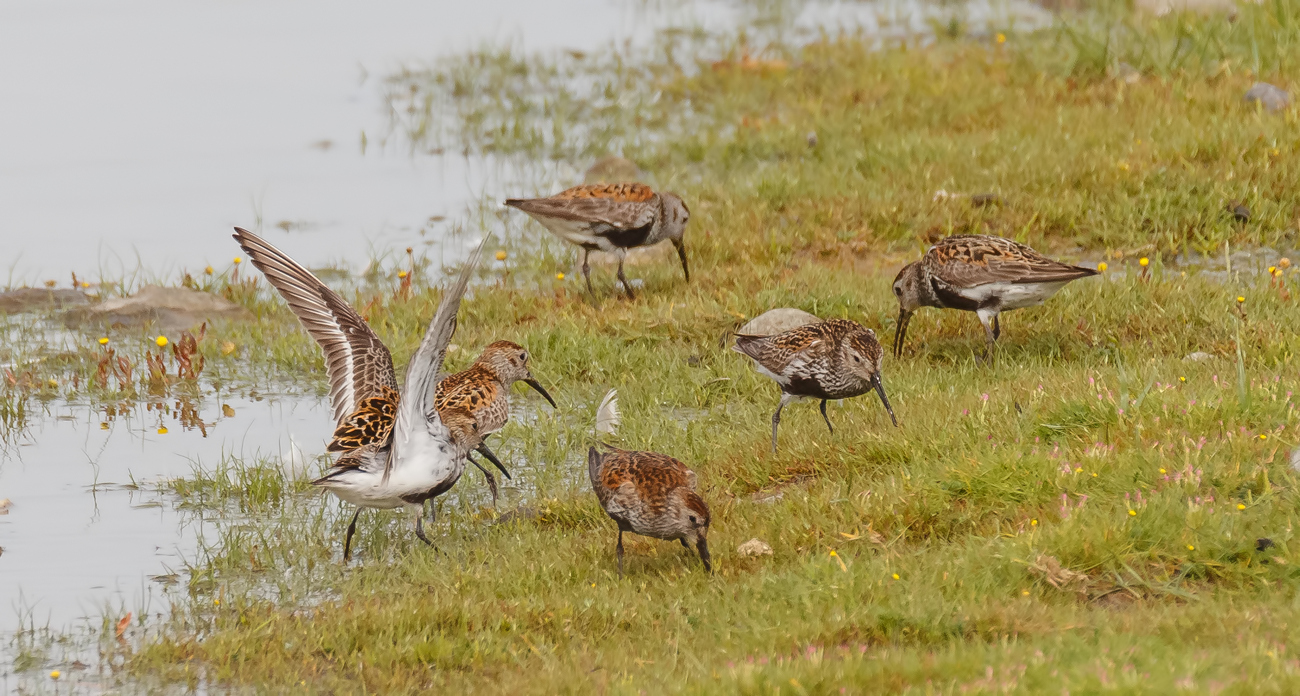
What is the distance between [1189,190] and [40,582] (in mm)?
10326

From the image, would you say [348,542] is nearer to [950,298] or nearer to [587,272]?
[950,298]

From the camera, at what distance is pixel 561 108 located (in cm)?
1858

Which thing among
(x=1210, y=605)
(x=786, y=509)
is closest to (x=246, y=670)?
(x=786, y=509)

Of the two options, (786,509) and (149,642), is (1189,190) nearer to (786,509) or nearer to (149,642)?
(786,509)

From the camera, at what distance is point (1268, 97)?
14797 mm

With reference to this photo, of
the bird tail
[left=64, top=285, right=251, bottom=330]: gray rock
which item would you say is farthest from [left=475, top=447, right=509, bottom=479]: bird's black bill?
[left=64, top=285, right=251, bottom=330]: gray rock

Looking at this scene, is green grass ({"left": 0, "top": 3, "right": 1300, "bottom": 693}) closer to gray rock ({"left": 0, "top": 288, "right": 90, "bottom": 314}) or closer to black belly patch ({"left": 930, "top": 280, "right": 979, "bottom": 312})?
black belly patch ({"left": 930, "top": 280, "right": 979, "bottom": 312})

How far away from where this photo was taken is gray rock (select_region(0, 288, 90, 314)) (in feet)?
42.3

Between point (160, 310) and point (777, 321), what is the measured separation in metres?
5.65

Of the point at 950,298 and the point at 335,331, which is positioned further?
the point at 950,298

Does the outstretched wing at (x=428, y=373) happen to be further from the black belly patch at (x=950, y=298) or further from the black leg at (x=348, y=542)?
the black belly patch at (x=950, y=298)

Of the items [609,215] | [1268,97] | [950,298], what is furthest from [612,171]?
[1268,97]

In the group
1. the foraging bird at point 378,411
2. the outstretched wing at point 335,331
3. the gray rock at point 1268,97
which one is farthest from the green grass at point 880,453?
the outstretched wing at point 335,331

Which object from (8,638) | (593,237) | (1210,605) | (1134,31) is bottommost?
(8,638)
